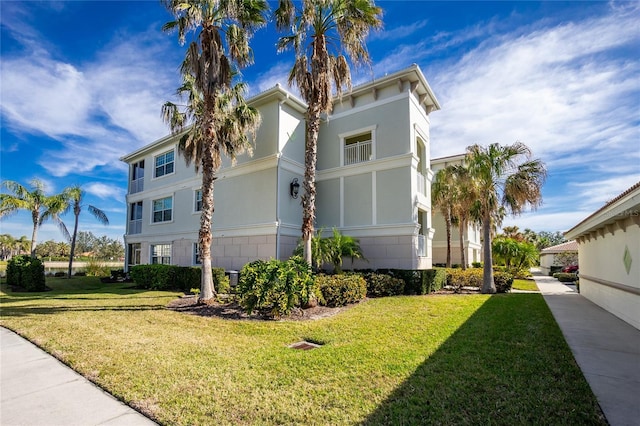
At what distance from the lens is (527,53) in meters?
9.74

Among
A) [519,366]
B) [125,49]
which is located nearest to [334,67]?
[125,49]

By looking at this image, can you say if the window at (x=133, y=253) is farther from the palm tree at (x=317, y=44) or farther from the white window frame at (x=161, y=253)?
the palm tree at (x=317, y=44)

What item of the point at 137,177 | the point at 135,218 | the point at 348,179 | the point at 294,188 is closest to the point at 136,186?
the point at 137,177

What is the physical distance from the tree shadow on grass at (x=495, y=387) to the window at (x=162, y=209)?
19360 mm

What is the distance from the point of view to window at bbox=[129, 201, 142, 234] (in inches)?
927

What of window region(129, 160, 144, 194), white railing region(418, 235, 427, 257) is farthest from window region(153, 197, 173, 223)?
white railing region(418, 235, 427, 257)

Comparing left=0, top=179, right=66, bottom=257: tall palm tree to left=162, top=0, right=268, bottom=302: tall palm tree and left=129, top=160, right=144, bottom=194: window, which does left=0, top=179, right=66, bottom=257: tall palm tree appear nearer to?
left=129, top=160, right=144, bottom=194: window

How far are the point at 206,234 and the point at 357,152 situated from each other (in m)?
8.45

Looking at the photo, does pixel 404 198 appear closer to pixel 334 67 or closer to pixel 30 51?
pixel 334 67

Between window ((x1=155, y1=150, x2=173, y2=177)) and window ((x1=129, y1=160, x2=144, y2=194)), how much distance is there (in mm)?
2543

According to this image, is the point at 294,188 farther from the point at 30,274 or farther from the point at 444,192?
the point at 30,274

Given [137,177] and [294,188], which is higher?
[137,177]

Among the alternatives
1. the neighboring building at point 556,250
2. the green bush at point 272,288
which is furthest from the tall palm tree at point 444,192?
the neighboring building at point 556,250

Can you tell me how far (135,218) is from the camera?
2436cm
